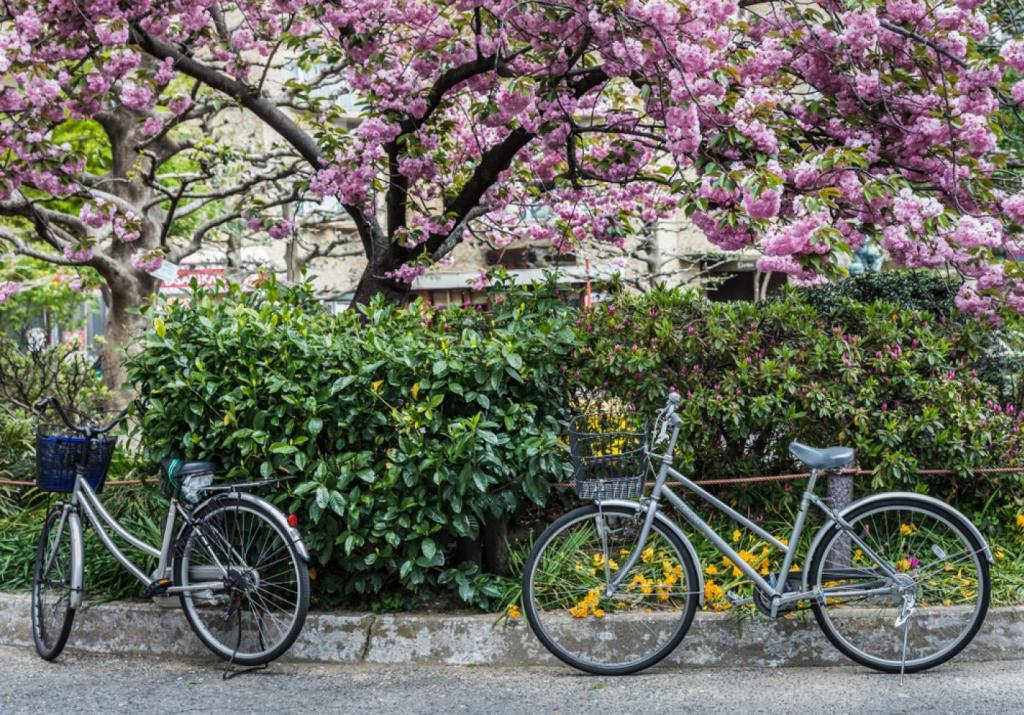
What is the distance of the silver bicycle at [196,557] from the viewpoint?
4.93 meters

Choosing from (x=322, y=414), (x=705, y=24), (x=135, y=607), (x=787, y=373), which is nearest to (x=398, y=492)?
(x=322, y=414)

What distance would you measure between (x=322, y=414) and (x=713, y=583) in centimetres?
215

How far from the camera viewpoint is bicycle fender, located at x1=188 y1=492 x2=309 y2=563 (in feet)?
15.5

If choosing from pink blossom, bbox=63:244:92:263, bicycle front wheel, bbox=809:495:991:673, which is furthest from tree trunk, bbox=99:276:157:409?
bicycle front wheel, bbox=809:495:991:673

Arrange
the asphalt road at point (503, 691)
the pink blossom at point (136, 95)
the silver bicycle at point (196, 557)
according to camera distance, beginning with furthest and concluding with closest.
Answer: the pink blossom at point (136, 95)
the silver bicycle at point (196, 557)
the asphalt road at point (503, 691)

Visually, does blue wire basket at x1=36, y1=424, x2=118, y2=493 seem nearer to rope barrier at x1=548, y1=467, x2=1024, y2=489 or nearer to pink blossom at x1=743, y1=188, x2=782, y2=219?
rope barrier at x1=548, y1=467, x2=1024, y2=489

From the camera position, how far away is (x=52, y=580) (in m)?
5.38

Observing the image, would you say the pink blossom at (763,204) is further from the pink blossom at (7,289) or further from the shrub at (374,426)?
the pink blossom at (7,289)

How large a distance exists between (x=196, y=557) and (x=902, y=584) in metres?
3.35

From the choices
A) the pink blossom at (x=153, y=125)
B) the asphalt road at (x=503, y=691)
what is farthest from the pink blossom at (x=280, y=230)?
the asphalt road at (x=503, y=691)

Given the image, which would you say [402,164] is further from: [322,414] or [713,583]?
[713,583]

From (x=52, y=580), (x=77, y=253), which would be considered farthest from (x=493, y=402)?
(x=77, y=253)

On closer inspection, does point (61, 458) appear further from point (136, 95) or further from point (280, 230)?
point (280, 230)

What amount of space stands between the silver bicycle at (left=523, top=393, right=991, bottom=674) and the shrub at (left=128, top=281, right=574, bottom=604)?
0.47 meters
